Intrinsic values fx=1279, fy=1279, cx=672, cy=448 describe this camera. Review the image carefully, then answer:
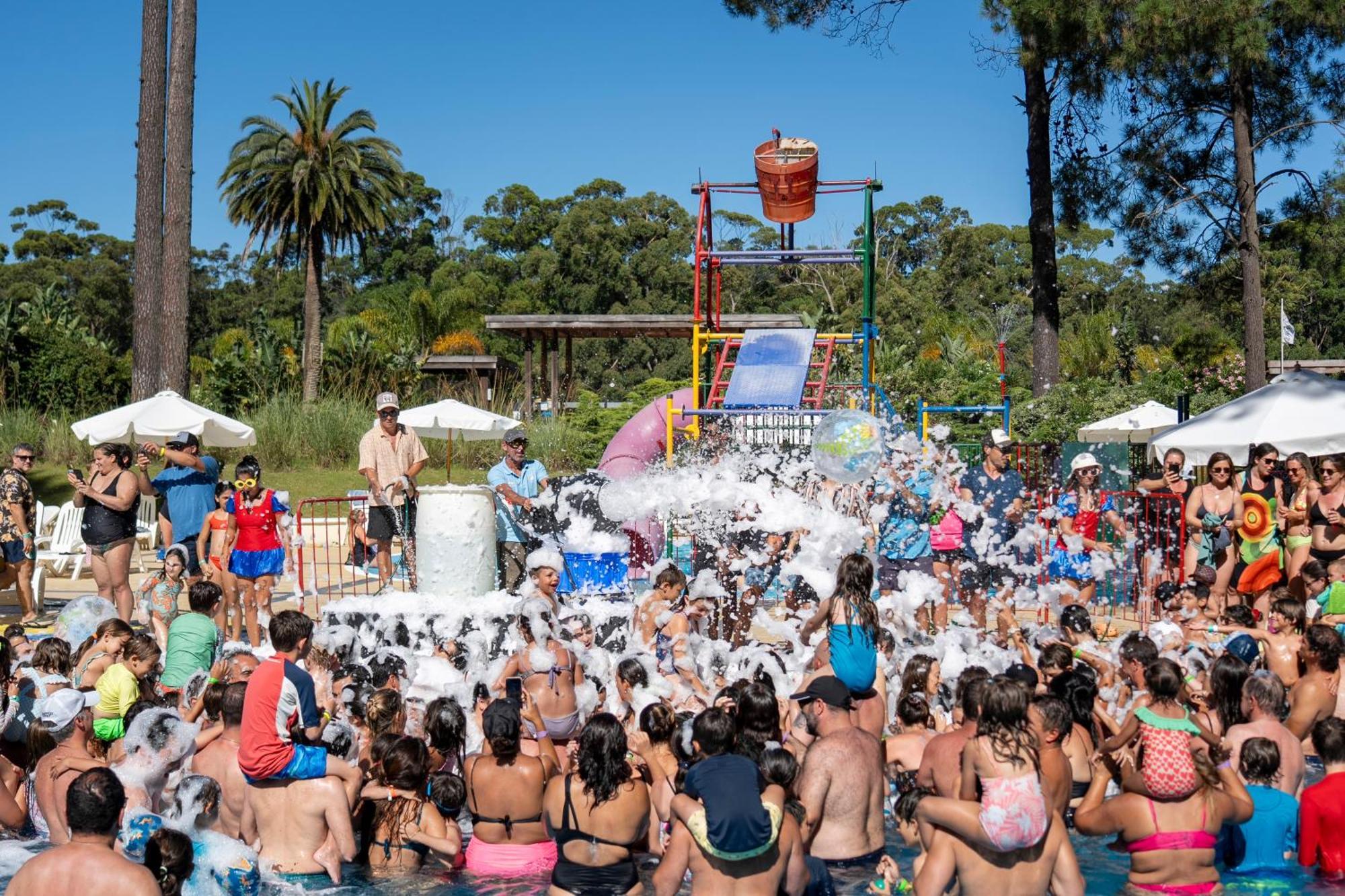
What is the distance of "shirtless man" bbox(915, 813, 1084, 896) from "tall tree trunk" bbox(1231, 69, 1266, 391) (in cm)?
1511

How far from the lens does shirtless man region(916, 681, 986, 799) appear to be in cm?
509

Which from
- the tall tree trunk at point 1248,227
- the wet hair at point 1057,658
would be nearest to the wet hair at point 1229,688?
the wet hair at point 1057,658

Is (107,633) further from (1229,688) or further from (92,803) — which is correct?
(1229,688)

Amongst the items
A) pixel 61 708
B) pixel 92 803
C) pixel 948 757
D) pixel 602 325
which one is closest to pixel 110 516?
pixel 61 708

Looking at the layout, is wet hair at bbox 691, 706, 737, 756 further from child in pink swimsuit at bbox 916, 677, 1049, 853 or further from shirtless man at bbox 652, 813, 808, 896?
child in pink swimsuit at bbox 916, 677, 1049, 853

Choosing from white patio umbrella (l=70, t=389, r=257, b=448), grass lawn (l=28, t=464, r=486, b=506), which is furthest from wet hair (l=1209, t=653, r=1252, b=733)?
grass lawn (l=28, t=464, r=486, b=506)

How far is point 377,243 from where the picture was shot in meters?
60.4

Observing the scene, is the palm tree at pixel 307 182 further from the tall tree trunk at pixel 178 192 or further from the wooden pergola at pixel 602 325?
the tall tree trunk at pixel 178 192

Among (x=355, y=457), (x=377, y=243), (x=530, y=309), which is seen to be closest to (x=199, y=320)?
(x=377, y=243)

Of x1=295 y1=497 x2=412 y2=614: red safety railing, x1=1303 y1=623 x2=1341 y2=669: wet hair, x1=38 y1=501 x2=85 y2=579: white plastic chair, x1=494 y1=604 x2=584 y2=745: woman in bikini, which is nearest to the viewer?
x1=1303 y1=623 x2=1341 y2=669: wet hair

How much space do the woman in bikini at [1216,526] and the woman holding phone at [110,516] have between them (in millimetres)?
8047

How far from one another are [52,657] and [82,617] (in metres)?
3.30

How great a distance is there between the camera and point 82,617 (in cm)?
930

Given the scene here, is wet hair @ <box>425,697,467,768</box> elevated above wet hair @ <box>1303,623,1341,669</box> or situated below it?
below
